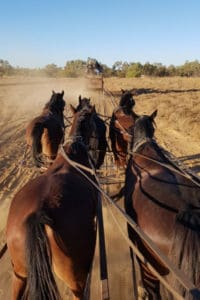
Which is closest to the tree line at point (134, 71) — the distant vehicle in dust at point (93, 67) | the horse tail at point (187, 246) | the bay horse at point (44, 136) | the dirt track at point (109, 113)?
the distant vehicle in dust at point (93, 67)

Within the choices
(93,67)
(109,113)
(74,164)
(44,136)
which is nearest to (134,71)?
(93,67)

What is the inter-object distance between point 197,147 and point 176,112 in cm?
598

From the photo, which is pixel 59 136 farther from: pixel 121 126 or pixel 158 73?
pixel 158 73

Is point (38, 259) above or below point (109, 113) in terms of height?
above

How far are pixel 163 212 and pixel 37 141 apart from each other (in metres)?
4.37

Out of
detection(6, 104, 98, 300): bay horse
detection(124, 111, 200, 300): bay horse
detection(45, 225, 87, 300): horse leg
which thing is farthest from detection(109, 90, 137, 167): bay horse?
detection(45, 225, 87, 300): horse leg

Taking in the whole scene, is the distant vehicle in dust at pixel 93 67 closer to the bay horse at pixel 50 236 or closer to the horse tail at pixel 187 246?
the bay horse at pixel 50 236

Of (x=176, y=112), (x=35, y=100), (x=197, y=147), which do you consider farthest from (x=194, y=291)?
(x=35, y=100)

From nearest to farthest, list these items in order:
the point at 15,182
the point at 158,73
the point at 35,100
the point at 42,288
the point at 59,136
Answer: the point at 42,288 → the point at 59,136 → the point at 15,182 → the point at 35,100 → the point at 158,73

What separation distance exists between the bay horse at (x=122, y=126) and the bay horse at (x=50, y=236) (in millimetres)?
3249

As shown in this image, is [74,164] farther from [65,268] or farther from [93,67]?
[93,67]

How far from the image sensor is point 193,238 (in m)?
2.78

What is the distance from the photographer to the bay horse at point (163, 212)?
2.78 metres

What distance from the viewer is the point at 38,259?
2951 mm
